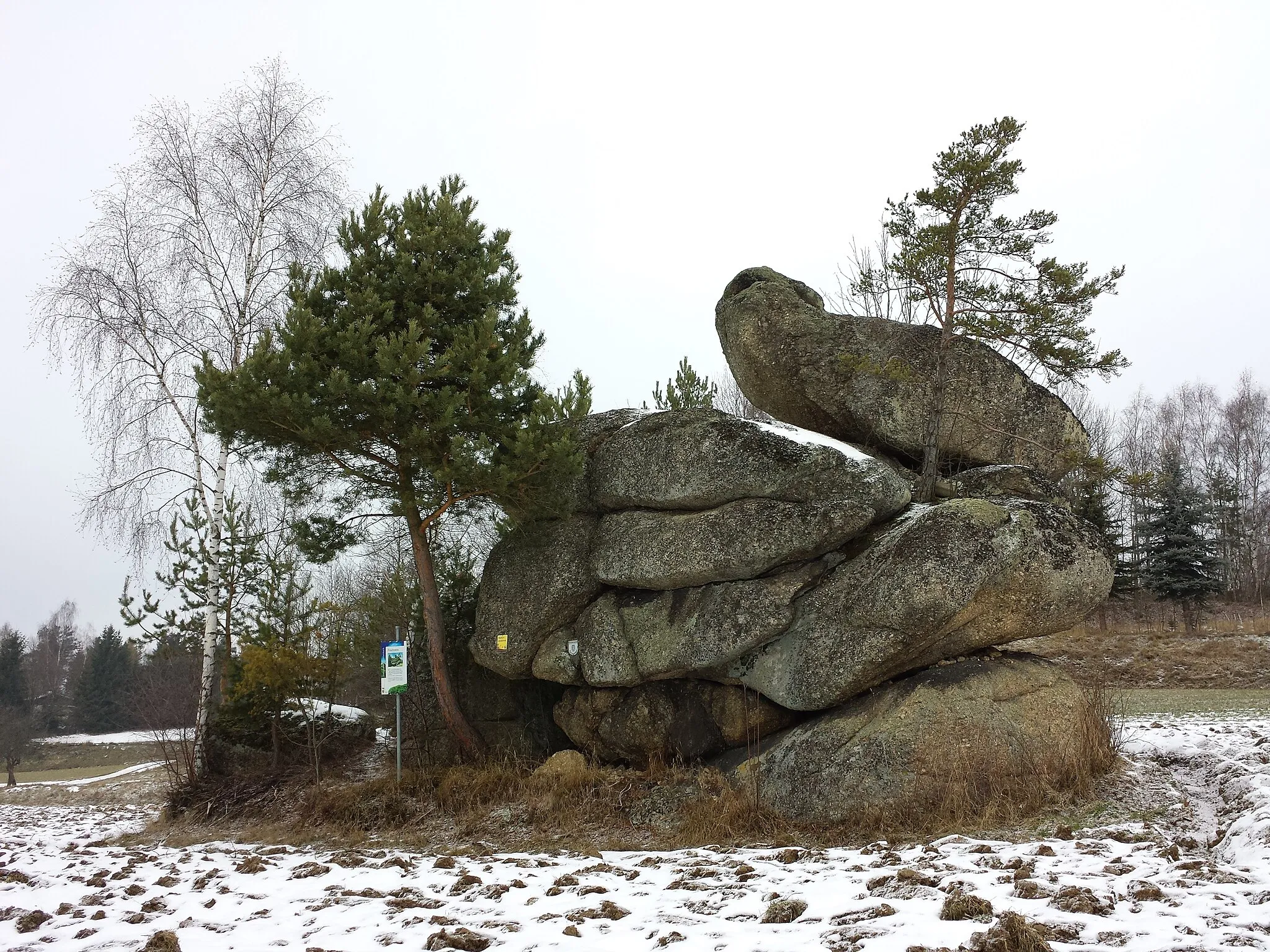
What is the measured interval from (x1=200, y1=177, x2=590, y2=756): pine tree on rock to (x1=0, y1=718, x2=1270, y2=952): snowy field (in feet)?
15.8

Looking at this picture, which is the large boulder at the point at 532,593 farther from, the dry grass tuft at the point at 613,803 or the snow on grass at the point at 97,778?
the snow on grass at the point at 97,778

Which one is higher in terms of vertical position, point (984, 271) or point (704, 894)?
point (984, 271)

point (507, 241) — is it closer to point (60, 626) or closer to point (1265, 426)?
point (1265, 426)

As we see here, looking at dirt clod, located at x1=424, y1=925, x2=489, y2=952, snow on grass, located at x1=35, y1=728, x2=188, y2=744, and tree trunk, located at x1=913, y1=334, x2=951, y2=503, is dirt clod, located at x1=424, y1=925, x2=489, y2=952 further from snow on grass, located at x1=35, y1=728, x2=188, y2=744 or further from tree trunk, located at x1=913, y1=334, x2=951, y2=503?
snow on grass, located at x1=35, y1=728, x2=188, y2=744

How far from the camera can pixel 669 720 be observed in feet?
36.2

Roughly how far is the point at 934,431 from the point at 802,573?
3.22m

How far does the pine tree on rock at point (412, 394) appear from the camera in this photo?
434 inches

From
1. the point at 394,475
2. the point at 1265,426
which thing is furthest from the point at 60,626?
the point at 1265,426

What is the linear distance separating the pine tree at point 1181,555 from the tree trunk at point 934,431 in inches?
758

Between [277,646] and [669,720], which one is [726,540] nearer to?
[669,720]

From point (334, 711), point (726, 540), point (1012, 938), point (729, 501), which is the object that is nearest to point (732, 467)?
point (729, 501)

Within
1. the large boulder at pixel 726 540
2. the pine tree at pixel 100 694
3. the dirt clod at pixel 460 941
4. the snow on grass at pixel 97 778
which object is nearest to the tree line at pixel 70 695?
the pine tree at pixel 100 694

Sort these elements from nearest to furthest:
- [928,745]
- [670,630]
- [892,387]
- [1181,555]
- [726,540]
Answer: [928,745]
[726,540]
[670,630]
[892,387]
[1181,555]

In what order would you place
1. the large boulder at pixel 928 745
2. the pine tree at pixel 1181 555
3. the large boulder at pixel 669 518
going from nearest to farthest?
the large boulder at pixel 928 745
the large boulder at pixel 669 518
the pine tree at pixel 1181 555
